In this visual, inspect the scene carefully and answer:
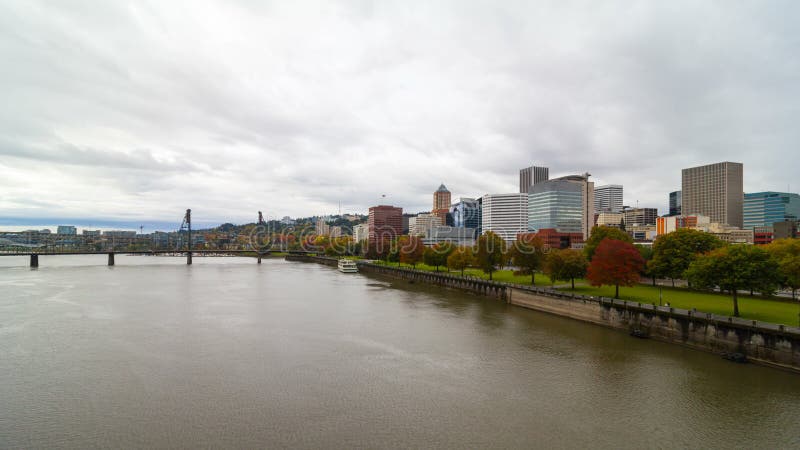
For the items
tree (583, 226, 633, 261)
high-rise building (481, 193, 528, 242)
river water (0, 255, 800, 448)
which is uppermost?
high-rise building (481, 193, 528, 242)

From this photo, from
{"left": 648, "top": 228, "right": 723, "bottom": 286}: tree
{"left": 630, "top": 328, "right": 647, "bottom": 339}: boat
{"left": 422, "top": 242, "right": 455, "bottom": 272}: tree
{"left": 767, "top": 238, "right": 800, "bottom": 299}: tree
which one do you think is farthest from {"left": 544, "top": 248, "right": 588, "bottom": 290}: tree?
{"left": 422, "top": 242, "right": 455, "bottom": 272}: tree

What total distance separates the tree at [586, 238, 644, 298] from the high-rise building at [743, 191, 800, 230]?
171 metres

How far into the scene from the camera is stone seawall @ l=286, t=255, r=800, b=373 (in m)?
24.0

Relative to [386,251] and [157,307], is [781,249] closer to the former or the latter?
[157,307]

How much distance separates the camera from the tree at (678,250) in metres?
43.3

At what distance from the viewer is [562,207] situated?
14575 cm

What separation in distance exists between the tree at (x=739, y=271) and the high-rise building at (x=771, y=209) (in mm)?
175266

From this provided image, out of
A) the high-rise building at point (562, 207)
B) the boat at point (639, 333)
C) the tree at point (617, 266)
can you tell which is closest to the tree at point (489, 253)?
the tree at point (617, 266)

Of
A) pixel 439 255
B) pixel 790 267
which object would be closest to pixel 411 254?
pixel 439 255

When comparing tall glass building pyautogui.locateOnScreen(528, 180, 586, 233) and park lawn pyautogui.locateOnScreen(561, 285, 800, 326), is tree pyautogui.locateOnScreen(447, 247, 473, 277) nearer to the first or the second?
park lawn pyautogui.locateOnScreen(561, 285, 800, 326)

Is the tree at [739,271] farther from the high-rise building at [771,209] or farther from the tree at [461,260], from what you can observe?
the high-rise building at [771,209]

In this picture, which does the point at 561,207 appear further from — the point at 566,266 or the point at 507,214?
the point at 566,266

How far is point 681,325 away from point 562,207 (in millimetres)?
122683

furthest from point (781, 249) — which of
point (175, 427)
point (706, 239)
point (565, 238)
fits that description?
point (565, 238)
